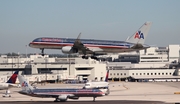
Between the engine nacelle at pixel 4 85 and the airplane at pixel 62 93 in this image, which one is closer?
the airplane at pixel 62 93

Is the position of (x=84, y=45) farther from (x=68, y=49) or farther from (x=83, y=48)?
(x=68, y=49)

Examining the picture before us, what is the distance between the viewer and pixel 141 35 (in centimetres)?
12138

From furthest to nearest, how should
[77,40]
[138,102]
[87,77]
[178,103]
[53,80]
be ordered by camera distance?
[87,77] < [53,80] < [77,40] < [138,102] < [178,103]

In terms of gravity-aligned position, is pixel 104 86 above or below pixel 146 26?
below

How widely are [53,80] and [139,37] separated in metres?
57.6

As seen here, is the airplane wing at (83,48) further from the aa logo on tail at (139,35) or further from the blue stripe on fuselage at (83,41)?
the aa logo on tail at (139,35)

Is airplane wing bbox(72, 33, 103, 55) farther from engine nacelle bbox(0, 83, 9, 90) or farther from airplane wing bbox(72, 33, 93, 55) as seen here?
engine nacelle bbox(0, 83, 9, 90)

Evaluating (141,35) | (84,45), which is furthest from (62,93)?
(141,35)

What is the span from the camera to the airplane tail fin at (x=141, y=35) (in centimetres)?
12066

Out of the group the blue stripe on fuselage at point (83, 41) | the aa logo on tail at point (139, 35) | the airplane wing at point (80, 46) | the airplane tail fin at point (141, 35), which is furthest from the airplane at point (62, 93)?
the aa logo on tail at point (139, 35)

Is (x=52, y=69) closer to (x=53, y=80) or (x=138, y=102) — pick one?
(x=53, y=80)

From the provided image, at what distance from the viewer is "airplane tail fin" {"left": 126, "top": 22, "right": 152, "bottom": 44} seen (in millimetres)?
120662

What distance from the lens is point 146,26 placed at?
4855 inches

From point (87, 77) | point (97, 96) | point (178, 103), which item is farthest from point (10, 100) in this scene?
point (87, 77)
